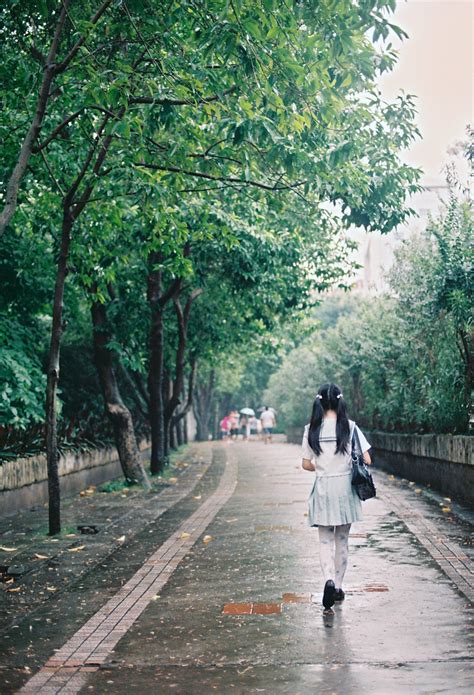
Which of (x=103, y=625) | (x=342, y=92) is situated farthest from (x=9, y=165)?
(x=103, y=625)

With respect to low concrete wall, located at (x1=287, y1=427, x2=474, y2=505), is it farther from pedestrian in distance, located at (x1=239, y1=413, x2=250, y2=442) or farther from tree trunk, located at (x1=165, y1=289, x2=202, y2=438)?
pedestrian in distance, located at (x1=239, y1=413, x2=250, y2=442)

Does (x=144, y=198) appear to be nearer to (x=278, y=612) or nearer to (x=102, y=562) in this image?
(x=102, y=562)

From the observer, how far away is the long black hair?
8430mm

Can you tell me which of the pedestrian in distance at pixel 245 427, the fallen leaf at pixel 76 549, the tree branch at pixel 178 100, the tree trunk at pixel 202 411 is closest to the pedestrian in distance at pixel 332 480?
the tree branch at pixel 178 100

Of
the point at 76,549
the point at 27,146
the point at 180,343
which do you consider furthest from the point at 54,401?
the point at 180,343

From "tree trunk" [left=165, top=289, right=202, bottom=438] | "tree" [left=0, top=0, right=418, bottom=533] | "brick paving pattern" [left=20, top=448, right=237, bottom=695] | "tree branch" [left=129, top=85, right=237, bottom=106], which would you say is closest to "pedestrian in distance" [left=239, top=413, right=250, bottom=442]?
"tree trunk" [left=165, top=289, right=202, bottom=438]

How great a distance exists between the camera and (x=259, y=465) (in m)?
29.3

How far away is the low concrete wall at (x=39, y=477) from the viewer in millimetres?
15354

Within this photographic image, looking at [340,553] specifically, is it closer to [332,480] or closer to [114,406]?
[332,480]

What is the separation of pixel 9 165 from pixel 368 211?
467cm

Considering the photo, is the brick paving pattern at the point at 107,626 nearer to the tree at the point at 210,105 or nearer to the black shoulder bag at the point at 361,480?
the black shoulder bag at the point at 361,480

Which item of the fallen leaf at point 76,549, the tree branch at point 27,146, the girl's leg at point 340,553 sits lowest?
the fallen leaf at point 76,549

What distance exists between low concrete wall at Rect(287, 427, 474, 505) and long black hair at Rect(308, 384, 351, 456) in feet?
21.4

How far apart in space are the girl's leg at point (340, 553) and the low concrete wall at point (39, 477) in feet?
24.9
